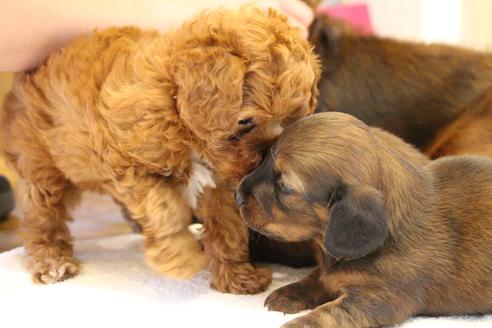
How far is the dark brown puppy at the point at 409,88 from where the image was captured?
2.78m

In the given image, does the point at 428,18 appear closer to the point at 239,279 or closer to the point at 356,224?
the point at 239,279

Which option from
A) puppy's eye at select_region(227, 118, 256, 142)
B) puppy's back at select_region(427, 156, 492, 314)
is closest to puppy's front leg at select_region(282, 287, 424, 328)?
puppy's back at select_region(427, 156, 492, 314)

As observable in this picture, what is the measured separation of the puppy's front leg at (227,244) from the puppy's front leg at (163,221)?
2.4 inches

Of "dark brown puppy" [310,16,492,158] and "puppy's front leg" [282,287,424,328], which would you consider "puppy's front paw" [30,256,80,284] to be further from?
"dark brown puppy" [310,16,492,158]

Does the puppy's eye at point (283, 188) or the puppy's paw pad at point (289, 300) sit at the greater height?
the puppy's eye at point (283, 188)

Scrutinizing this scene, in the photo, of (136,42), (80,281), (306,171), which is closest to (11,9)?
(136,42)

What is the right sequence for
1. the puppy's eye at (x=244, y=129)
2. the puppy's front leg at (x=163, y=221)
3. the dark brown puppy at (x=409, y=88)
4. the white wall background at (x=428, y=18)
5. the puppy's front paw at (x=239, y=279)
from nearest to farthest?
the puppy's eye at (x=244, y=129) → the puppy's front leg at (x=163, y=221) → the puppy's front paw at (x=239, y=279) → the dark brown puppy at (x=409, y=88) → the white wall background at (x=428, y=18)

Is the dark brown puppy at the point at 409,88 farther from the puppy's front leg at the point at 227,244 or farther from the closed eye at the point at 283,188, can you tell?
the closed eye at the point at 283,188

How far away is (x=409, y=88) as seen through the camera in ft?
9.27

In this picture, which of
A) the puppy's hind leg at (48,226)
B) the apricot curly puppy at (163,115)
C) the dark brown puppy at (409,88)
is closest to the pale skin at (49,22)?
the apricot curly puppy at (163,115)

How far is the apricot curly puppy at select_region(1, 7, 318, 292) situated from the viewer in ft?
5.95

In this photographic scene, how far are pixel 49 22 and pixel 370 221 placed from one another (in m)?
1.40

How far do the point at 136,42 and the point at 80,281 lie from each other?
0.90 metres

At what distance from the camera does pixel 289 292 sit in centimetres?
195
